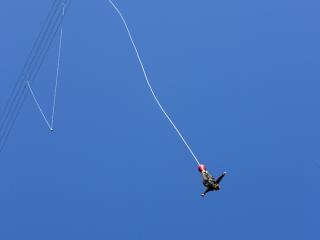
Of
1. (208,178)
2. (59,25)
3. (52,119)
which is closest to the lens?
(208,178)

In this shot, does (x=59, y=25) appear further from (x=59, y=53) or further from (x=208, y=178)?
(x=208, y=178)

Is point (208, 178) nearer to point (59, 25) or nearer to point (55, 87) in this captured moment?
point (59, 25)

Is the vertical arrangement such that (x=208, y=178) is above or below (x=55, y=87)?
below

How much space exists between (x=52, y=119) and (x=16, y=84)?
5.37 ft

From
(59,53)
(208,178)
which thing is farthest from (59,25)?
(208,178)

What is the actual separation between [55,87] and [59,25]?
257cm

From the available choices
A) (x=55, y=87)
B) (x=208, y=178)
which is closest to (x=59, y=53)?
(x=55, y=87)

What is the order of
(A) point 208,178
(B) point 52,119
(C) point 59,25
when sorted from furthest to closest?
(B) point 52,119 → (C) point 59,25 → (A) point 208,178

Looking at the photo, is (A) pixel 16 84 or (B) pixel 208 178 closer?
Answer: (B) pixel 208 178

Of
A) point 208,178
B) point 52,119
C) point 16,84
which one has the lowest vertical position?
point 208,178

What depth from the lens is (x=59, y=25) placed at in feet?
51.3

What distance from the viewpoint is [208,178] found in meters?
7.98

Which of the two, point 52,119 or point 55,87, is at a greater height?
point 55,87

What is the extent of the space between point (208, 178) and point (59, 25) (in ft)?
30.2
